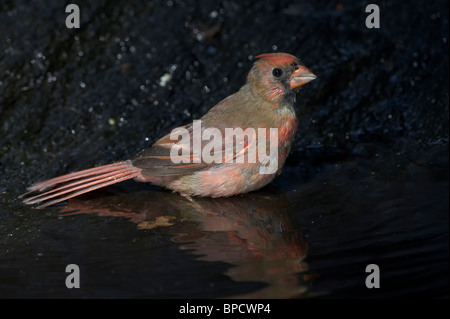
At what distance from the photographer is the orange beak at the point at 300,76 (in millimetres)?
5125

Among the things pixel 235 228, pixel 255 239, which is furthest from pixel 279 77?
pixel 255 239

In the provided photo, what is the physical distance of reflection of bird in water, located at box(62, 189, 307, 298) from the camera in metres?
3.76

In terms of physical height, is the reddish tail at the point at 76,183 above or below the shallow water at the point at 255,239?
above

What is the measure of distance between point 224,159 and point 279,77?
2.71ft

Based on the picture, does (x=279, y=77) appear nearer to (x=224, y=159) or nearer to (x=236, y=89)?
(x=224, y=159)

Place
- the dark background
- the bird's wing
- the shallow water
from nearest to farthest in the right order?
the shallow water → the dark background → the bird's wing

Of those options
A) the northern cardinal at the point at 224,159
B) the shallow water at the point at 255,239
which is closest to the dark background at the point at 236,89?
the shallow water at the point at 255,239

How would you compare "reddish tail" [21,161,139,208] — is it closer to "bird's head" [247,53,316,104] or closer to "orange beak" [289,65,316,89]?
"bird's head" [247,53,316,104]

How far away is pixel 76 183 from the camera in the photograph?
4.94m

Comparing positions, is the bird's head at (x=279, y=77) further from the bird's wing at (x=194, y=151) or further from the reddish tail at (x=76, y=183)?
the reddish tail at (x=76, y=183)

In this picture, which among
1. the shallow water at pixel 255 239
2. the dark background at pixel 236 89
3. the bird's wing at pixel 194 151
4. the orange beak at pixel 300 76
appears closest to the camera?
the shallow water at pixel 255 239

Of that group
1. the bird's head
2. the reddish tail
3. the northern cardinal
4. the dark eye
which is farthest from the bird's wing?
the dark eye

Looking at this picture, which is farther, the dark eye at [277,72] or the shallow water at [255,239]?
the dark eye at [277,72]
